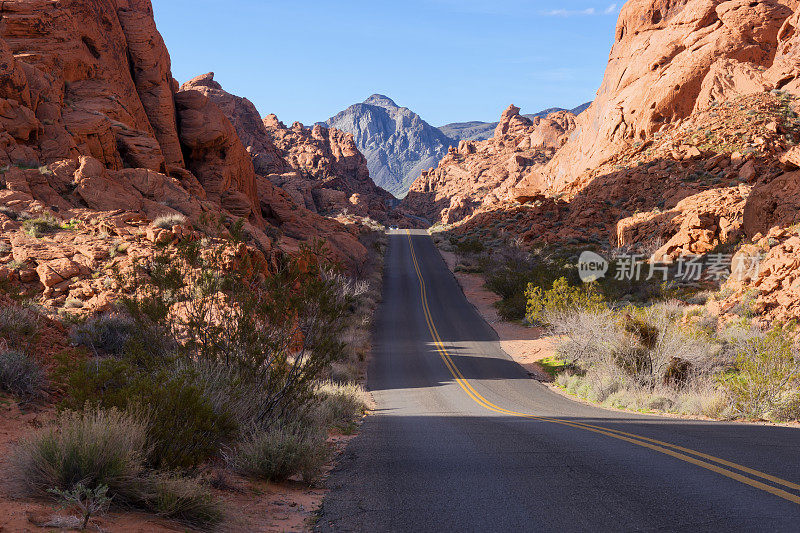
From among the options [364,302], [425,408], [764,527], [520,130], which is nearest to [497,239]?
[364,302]

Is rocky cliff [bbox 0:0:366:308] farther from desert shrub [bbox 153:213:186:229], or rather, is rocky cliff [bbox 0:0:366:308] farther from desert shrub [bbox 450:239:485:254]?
desert shrub [bbox 450:239:485:254]

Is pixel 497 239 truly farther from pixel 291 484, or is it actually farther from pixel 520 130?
pixel 520 130

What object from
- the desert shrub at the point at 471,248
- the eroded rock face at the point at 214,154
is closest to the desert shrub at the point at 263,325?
the eroded rock face at the point at 214,154

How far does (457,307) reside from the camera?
120 ft

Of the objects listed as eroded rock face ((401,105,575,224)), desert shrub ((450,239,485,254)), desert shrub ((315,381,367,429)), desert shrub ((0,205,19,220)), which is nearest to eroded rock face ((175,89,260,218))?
desert shrub ((0,205,19,220))

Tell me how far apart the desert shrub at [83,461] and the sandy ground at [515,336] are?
18431mm

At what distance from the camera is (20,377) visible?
7.13 meters

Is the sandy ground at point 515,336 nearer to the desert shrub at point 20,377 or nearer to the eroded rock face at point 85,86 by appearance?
the desert shrub at point 20,377

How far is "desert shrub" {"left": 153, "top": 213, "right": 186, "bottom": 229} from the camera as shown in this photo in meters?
17.6

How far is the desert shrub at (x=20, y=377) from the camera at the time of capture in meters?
6.98

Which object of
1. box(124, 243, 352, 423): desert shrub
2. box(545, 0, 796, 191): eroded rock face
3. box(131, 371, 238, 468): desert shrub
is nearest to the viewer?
box(131, 371, 238, 468): desert shrub

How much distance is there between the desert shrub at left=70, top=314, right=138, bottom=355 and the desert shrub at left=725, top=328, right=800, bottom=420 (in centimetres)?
1299

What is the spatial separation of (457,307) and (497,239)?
2359 centimetres

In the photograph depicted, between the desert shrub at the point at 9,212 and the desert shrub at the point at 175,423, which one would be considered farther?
the desert shrub at the point at 9,212
